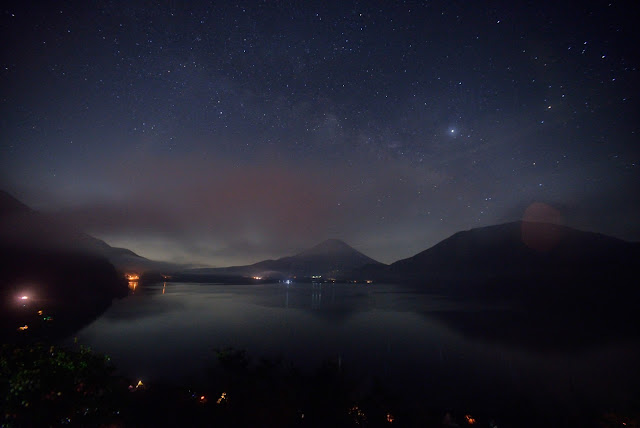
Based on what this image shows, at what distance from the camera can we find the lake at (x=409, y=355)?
2644 cm

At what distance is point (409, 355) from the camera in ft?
127

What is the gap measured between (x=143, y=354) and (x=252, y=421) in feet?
102

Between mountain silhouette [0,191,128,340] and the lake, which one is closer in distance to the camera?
the lake

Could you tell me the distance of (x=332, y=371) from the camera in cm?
1622

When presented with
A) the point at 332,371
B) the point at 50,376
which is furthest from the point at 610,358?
the point at 50,376

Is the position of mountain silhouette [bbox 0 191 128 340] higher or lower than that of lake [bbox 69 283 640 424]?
higher

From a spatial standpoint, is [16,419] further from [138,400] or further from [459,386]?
[459,386]

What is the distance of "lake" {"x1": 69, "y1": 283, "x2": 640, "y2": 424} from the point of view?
2644cm

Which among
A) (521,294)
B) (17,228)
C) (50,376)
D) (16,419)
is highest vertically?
(17,228)

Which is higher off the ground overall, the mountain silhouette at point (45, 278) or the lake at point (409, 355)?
the mountain silhouette at point (45, 278)

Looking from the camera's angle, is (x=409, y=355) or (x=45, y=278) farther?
(x=45, y=278)

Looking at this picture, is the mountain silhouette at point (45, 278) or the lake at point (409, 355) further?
the mountain silhouette at point (45, 278)

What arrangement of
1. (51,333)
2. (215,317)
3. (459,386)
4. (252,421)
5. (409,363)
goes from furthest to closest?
1. (215,317)
2. (51,333)
3. (409,363)
4. (459,386)
5. (252,421)

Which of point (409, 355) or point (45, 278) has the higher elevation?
point (45, 278)
